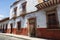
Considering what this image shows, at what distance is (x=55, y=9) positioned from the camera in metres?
13.1

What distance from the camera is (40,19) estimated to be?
1545 centimetres

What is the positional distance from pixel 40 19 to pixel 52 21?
223 cm

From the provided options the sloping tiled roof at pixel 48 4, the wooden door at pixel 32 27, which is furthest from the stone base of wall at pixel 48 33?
the sloping tiled roof at pixel 48 4

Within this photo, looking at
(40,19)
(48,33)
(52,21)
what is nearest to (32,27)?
(40,19)

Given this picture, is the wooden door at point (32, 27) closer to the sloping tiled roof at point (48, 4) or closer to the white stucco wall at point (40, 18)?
the white stucco wall at point (40, 18)

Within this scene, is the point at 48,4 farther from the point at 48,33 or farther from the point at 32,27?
the point at 32,27

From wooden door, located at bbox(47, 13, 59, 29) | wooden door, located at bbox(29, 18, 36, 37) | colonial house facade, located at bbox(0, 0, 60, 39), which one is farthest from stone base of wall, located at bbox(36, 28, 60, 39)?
wooden door, located at bbox(29, 18, 36, 37)

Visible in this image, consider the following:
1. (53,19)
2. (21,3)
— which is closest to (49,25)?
(53,19)

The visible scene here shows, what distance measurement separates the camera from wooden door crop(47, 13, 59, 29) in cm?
1301

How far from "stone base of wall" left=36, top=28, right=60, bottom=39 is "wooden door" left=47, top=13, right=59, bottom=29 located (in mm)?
459

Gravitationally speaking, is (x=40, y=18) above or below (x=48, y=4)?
below

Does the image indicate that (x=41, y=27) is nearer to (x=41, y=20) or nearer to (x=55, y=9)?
(x=41, y=20)

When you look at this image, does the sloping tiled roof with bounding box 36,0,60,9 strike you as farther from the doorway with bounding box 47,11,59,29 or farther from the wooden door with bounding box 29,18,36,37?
the wooden door with bounding box 29,18,36,37

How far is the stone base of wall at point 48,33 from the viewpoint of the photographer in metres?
12.7
